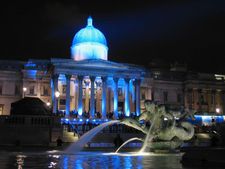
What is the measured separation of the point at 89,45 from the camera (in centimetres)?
6725

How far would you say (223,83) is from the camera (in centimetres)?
7719

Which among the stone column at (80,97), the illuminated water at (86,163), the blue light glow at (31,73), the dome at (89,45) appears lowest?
the illuminated water at (86,163)

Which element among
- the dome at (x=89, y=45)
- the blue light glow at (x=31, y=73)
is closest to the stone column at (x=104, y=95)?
the dome at (x=89, y=45)

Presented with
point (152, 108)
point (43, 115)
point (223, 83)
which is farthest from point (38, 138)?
point (223, 83)

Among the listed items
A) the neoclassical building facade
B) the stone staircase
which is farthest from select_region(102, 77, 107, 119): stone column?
the stone staircase

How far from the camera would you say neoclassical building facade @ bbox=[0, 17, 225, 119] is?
56656mm

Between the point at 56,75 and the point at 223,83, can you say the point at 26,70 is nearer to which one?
the point at 56,75

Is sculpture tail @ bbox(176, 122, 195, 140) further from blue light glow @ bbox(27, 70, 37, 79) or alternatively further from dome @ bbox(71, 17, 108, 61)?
dome @ bbox(71, 17, 108, 61)

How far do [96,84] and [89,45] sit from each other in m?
8.67

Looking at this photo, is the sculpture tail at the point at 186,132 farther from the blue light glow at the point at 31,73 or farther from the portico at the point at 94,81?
the blue light glow at the point at 31,73

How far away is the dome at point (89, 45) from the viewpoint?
220 ft

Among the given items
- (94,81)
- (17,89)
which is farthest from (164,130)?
(17,89)

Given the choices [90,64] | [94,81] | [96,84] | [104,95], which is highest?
[90,64]

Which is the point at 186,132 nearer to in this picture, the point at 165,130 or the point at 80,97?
the point at 165,130
